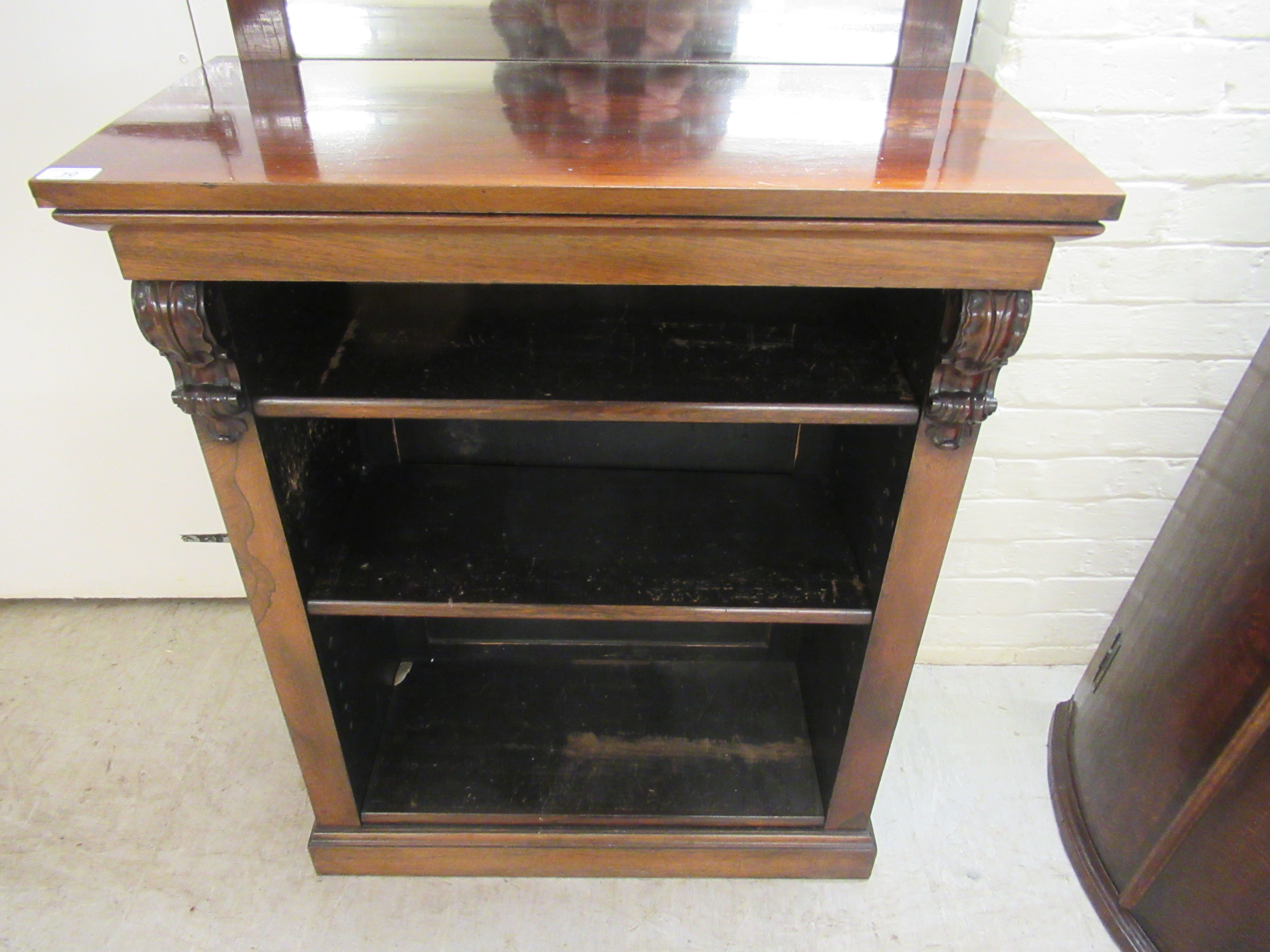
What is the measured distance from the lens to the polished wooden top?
2.60 feet

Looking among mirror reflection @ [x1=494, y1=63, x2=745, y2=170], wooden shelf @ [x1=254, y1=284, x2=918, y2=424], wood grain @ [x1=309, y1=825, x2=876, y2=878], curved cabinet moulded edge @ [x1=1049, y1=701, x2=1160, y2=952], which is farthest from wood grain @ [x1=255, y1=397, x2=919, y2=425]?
curved cabinet moulded edge @ [x1=1049, y1=701, x2=1160, y2=952]

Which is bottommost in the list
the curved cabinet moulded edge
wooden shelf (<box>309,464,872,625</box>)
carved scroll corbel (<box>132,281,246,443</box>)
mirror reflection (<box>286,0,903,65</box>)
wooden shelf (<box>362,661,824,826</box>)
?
the curved cabinet moulded edge

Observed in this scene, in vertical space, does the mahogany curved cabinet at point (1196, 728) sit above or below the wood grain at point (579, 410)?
below

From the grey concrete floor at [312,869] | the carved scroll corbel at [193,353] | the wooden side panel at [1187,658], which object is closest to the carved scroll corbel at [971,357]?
the wooden side panel at [1187,658]

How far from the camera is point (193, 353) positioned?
3.00 feet

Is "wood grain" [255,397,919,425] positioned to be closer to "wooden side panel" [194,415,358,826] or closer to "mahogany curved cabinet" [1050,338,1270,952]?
"wooden side panel" [194,415,358,826]

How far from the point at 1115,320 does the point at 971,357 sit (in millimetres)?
657

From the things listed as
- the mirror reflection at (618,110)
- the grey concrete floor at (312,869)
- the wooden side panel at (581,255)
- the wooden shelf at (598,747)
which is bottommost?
the grey concrete floor at (312,869)

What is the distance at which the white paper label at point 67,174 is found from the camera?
78 centimetres

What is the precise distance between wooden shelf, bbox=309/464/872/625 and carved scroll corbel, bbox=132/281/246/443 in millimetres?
317

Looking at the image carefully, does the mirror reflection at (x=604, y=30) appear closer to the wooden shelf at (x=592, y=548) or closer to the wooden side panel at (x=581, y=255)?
the wooden side panel at (x=581, y=255)

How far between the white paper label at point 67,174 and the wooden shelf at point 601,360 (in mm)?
271

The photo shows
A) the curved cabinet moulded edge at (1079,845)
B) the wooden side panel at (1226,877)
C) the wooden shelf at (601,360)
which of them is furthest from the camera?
the curved cabinet moulded edge at (1079,845)

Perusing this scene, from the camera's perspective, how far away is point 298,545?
1.15m
